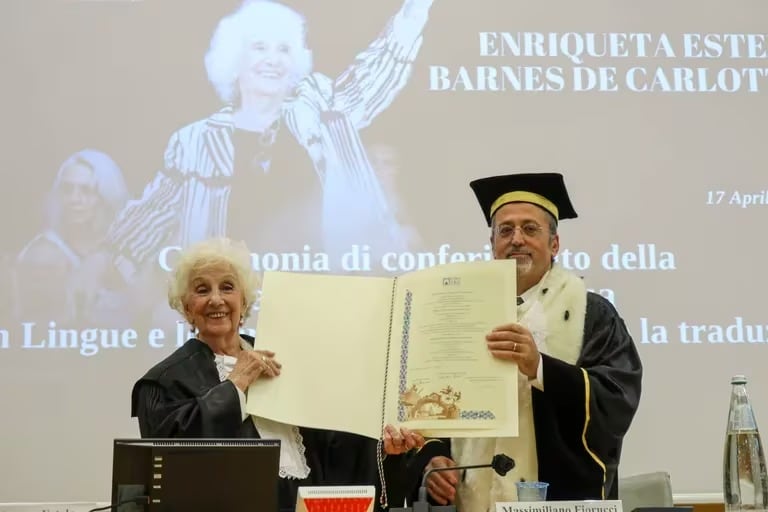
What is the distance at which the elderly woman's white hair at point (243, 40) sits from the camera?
5.29 meters

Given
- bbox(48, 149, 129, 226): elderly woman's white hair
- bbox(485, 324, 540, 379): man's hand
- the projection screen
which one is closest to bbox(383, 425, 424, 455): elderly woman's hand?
bbox(485, 324, 540, 379): man's hand

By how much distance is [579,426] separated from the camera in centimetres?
355

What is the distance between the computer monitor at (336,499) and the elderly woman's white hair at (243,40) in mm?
2960

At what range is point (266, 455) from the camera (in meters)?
2.83

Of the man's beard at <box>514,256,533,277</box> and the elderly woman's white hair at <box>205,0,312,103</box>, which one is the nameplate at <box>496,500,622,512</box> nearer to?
the man's beard at <box>514,256,533,277</box>

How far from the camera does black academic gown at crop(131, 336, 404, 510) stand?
353 cm

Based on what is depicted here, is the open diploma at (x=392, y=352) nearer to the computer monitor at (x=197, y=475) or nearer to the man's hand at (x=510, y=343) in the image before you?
the man's hand at (x=510, y=343)

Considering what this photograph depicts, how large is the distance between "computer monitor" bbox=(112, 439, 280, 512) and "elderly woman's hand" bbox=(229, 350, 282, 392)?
683 millimetres

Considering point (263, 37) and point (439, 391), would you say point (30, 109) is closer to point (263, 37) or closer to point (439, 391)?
point (263, 37)

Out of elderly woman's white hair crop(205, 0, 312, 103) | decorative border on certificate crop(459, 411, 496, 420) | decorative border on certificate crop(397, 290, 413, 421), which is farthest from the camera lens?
elderly woman's white hair crop(205, 0, 312, 103)

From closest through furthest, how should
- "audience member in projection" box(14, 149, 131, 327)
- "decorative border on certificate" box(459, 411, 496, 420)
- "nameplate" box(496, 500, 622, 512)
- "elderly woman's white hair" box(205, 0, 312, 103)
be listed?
"nameplate" box(496, 500, 622, 512), "decorative border on certificate" box(459, 411, 496, 420), "audience member in projection" box(14, 149, 131, 327), "elderly woman's white hair" box(205, 0, 312, 103)

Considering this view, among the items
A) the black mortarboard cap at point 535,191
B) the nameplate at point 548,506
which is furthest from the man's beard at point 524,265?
the nameplate at point 548,506

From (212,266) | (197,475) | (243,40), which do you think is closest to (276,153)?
(243,40)

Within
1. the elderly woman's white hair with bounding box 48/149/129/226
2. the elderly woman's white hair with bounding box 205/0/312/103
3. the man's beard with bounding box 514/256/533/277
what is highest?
the elderly woman's white hair with bounding box 205/0/312/103
